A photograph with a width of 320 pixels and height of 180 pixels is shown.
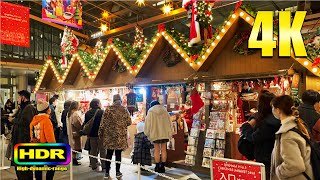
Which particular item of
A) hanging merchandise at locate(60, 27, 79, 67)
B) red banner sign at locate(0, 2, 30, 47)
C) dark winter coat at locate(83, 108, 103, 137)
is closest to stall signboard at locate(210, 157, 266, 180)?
dark winter coat at locate(83, 108, 103, 137)

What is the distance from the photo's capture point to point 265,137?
2.88 meters

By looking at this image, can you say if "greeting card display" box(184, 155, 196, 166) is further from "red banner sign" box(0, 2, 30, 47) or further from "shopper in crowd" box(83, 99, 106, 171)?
"red banner sign" box(0, 2, 30, 47)

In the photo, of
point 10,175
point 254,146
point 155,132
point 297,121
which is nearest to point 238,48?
point 155,132

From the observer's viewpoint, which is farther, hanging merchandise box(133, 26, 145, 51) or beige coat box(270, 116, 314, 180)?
hanging merchandise box(133, 26, 145, 51)

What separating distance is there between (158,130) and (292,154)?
3929 mm

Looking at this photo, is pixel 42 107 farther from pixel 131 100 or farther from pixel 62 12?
pixel 62 12

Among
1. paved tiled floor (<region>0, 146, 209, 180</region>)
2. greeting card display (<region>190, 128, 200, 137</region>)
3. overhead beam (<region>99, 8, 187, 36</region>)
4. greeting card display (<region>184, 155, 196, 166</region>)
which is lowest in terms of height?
paved tiled floor (<region>0, 146, 209, 180</region>)

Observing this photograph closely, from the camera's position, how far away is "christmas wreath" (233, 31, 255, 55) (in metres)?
5.61

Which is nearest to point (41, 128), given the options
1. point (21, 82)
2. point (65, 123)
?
point (65, 123)

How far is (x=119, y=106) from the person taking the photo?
5.95m

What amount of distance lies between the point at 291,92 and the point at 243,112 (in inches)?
49.4

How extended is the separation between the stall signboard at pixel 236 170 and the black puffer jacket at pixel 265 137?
587 millimetres

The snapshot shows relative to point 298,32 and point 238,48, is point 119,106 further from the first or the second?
point 298,32

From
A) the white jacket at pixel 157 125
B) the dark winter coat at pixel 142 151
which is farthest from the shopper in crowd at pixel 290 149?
the dark winter coat at pixel 142 151
